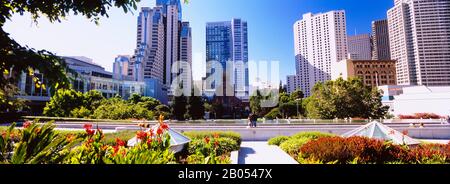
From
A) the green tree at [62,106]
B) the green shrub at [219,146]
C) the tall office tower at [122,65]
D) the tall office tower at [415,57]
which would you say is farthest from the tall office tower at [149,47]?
the green shrub at [219,146]

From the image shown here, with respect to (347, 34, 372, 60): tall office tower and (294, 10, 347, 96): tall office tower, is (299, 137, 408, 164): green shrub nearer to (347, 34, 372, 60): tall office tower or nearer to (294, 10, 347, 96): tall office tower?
(294, 10, 347, 96): tall office tower

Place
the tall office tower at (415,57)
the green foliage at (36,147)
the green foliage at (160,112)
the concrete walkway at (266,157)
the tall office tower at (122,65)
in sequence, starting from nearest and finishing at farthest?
the green foliage at (36,147)
the concrete walkway at (266,157)
the green foliage at (160,112)
the tall office tower at (415,57)
the tall office tower at (122,65)

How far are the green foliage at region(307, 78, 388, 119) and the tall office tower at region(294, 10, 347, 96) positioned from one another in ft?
47.1

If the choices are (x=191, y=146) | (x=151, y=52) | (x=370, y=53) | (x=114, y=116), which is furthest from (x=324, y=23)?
(x=370, y=53)

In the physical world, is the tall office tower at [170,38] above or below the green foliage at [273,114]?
above

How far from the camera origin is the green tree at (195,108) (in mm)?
42031

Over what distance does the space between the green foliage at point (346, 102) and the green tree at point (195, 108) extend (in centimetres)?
1974

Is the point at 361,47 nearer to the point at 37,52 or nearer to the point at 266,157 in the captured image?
the point at 266,157

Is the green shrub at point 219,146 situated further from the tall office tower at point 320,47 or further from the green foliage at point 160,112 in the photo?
the tall office tower at point 320,47

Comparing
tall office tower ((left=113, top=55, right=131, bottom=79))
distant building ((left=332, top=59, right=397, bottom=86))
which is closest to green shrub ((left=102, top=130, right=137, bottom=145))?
tall office tower ((left=113, top=55, right=131, bottom=79))

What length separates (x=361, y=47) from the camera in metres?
187

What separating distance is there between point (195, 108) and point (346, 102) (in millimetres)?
23788
